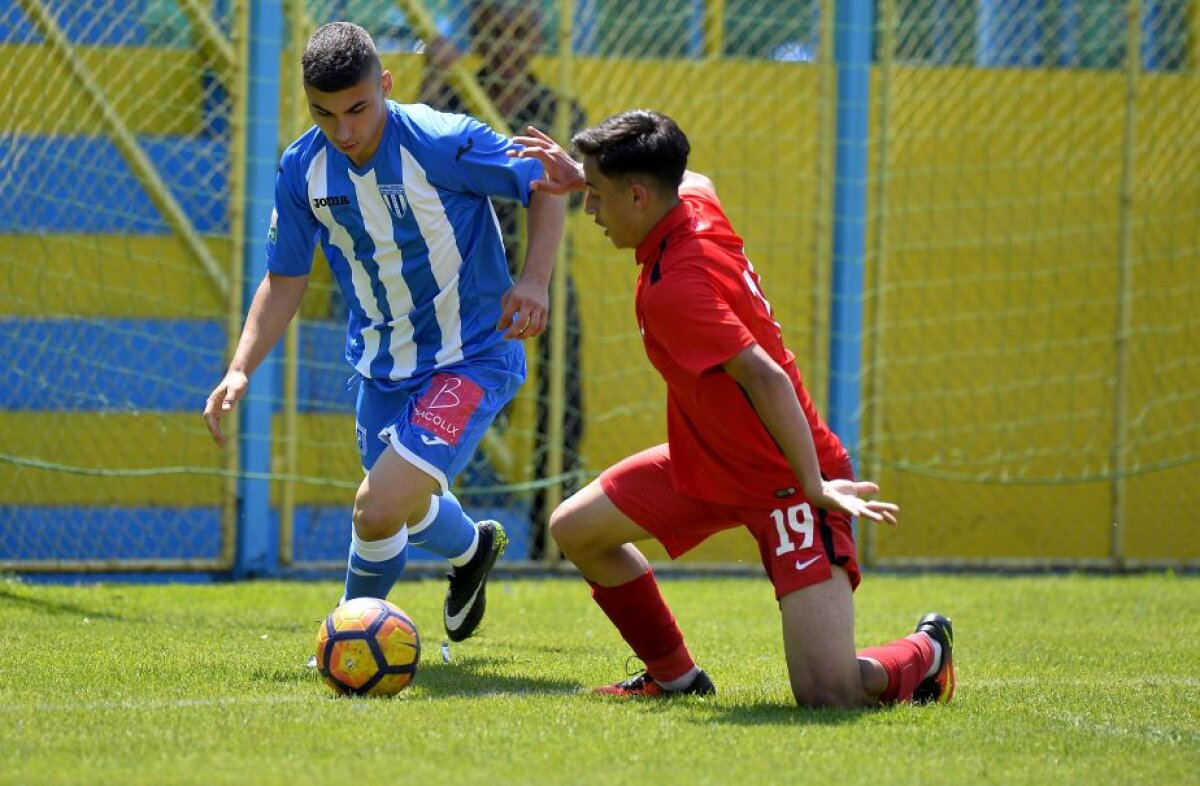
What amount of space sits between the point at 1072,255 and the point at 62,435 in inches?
231

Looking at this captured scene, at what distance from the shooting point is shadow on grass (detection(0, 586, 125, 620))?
6574 millimetres

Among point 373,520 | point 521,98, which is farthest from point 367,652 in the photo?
point 521,98

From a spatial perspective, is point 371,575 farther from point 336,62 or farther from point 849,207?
point 849,207

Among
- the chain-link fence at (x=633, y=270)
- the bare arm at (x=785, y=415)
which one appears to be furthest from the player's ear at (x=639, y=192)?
the chain-link fence at (x=633, y=270)

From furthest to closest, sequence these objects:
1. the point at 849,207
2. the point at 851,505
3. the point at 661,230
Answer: the point at 849,207, the point at 661,230, the point at 851,505

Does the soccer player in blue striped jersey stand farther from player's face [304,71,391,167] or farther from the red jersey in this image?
the red jersey

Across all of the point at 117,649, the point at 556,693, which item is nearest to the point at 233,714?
the point at 556,693

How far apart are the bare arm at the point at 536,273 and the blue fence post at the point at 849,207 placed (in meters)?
4.09

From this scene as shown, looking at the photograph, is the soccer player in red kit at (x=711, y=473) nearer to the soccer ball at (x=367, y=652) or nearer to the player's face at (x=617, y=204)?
the player's face at (x=617, y=204)

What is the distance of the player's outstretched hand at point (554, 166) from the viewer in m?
4.98

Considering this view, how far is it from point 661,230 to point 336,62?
1.27 m

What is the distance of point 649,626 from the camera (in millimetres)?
4781

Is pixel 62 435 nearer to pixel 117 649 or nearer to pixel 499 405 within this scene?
pixel 117 649

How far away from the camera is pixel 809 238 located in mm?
9375
